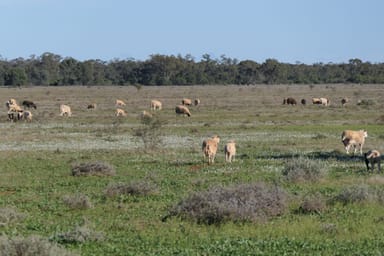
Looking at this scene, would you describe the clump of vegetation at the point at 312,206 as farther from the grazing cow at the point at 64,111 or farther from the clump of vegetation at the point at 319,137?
the grazing cow at the point at 64,111

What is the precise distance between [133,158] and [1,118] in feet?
94.4

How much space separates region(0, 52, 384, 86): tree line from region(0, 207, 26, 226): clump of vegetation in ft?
403

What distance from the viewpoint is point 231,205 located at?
52.1ft

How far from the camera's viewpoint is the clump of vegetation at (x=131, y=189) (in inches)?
777

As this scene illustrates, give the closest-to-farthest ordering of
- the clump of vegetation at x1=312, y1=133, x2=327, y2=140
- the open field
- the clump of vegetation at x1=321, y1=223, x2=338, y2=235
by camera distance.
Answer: the open field
the clump of vegetation at x1=321, y1=223, x2=338, y2=235
the clump of vegetation at x1=312, y1=133, x2=327, y2=140

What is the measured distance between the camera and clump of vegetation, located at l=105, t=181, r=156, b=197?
1973cm

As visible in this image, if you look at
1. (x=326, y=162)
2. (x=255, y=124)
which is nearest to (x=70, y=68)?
(x=255, y=124)

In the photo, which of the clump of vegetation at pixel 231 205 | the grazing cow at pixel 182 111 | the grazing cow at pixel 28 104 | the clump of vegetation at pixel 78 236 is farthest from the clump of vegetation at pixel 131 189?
the grazing cow at pixel 28 104

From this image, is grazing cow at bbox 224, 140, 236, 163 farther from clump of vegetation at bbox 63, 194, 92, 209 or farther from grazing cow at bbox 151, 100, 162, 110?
grazing cow at bbox 151, 100, 162, 110

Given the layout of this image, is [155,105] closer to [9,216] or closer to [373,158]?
[373,158]

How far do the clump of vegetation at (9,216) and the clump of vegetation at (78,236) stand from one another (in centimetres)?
232

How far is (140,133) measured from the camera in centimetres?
3738

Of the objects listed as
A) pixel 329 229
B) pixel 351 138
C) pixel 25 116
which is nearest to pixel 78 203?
pixel 329 229

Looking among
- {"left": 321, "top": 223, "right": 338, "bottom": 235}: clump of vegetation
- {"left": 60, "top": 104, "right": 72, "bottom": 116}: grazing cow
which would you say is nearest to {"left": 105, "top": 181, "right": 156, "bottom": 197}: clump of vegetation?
{"left": 321, "top": 223, "right": 338, "bottom": 235}: clump of vegetation
